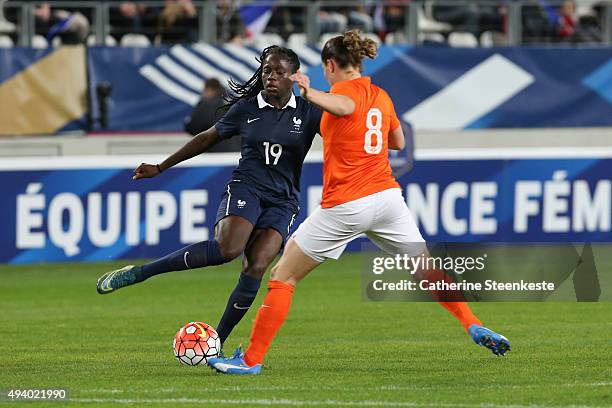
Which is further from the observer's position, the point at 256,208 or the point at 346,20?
the point at 346,20

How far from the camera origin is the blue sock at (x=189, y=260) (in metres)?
9.14

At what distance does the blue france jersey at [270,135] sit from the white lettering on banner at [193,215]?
754cm

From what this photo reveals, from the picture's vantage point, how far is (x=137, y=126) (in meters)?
19.9

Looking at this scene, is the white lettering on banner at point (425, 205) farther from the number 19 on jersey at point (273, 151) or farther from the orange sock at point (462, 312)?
the orange sock at point (462, 312)

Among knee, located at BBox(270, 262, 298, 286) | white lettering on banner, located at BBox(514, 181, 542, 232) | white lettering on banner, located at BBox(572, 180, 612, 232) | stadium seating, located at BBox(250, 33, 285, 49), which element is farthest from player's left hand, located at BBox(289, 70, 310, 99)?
stadium seating, located at BBox(250, 33, 285, 49)

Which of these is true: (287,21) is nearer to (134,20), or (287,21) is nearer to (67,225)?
(134,20)

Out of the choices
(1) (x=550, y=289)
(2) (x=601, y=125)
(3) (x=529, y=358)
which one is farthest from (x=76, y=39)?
(3) (x=529, y=358)

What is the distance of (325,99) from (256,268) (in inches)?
58.8

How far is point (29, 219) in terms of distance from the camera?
16.3 metres

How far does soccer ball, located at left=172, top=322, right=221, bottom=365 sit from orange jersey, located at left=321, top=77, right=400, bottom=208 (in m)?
1.18

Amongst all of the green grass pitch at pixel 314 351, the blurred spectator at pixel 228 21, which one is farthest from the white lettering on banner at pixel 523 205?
the blurred spectator at pixel 228 21

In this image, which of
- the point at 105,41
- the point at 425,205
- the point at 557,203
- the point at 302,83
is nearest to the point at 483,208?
the point at 425,205

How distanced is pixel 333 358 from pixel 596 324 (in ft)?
9.96

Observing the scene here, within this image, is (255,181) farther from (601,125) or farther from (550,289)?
(601,125)
